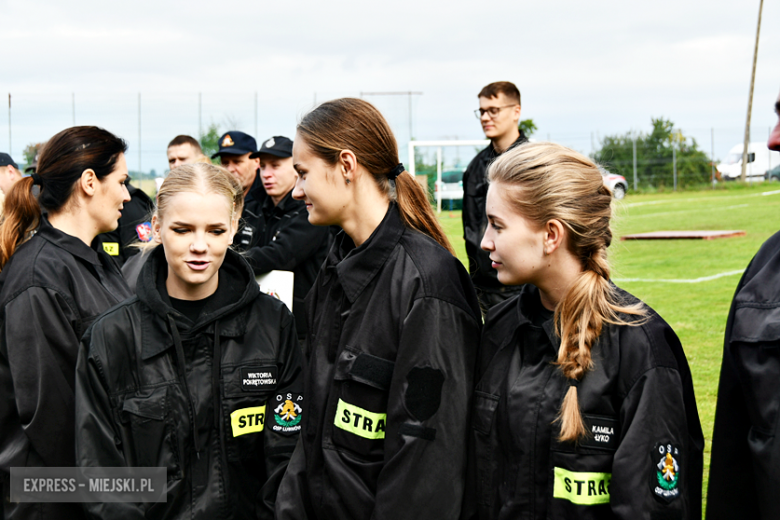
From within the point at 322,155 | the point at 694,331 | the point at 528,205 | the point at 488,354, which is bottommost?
the point at 694,331

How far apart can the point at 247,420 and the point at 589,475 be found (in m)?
1.21

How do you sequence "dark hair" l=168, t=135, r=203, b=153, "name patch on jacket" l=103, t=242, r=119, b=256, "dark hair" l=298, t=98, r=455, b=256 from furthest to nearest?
"dark hair" l=168, t=135, r=203, b=153 → "name patch on jacket" l=103, t=242, r=119, b=256 → "dark hair" l=298, t=98, r=455, b=256

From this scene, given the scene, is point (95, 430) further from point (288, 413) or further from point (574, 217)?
point (574, 217)

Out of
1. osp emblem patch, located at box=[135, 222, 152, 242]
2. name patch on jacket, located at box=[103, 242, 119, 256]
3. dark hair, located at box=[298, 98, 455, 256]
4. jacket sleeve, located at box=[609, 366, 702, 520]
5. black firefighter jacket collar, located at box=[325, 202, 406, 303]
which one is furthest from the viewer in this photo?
osp emblem patch, located at box=[135, 222, 152, 242]

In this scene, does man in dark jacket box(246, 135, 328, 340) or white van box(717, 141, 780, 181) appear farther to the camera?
white van box(717, 141, 780, 181)

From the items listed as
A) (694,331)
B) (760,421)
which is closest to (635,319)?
(760,421)

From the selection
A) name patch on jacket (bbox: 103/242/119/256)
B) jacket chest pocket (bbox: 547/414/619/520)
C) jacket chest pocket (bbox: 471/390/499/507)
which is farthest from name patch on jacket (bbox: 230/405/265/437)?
name patch on jacket (bbox: 103/242/119/256)

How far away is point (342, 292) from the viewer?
2.27 m

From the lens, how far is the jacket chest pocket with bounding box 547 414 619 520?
190 cm

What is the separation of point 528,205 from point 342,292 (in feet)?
2.18

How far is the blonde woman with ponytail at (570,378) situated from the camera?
1855 millimetres

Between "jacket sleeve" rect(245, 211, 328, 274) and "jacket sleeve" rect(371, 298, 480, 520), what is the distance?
2.26m

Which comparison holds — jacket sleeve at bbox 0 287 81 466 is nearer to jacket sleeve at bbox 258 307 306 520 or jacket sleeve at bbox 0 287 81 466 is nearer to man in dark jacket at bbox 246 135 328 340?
jacket sleeve at bbox 258 307 306 520

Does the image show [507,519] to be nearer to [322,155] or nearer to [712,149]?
[322,155]
